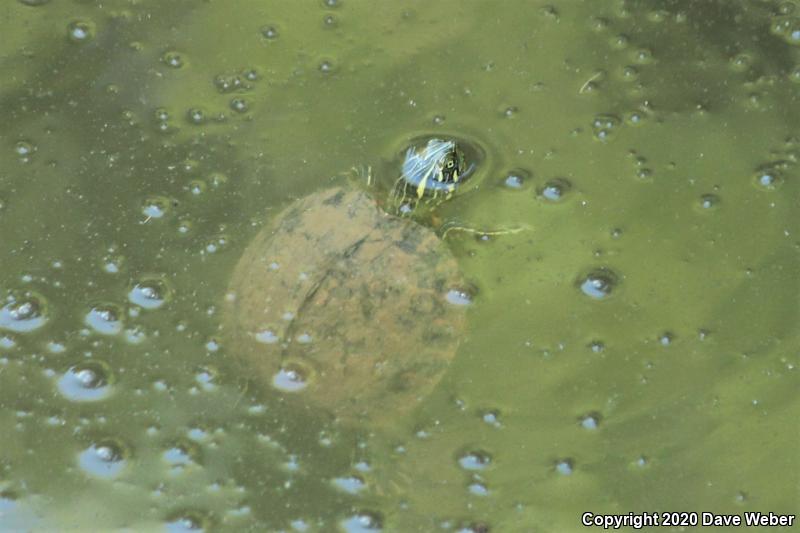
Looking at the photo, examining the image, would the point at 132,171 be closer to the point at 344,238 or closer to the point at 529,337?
the point at 344,238

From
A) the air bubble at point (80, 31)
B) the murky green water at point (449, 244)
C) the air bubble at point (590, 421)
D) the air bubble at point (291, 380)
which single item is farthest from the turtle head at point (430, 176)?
the air bubble at point (80, 31)

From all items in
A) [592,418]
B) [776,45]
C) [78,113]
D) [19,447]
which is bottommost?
[19,447]

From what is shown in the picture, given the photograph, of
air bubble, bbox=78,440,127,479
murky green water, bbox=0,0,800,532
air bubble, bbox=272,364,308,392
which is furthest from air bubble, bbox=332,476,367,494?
air bubble, bbox=78,440,127,479

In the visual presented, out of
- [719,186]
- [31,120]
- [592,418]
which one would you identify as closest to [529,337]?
[592,418]

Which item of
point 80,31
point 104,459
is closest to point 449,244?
point 104,459

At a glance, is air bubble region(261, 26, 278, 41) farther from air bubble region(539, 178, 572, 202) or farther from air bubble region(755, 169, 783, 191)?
air bubble region(755, 169, 783, 191)

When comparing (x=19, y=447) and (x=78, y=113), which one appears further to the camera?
(x=78, y=113)
